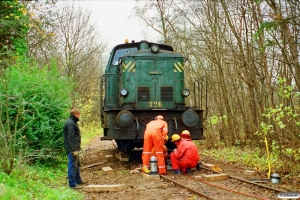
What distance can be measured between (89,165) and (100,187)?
3.60m

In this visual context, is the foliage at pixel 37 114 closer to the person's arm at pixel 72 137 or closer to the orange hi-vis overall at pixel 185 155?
the person's arm at pixel 72 137

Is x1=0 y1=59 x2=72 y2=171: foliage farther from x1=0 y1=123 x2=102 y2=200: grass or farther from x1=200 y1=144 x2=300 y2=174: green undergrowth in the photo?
x1=200 y1=144 x2=300 y2=174: green undergrowth

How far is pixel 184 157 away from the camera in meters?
8.34

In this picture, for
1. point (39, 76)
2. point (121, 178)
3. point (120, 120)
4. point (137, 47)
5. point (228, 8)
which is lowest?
point (121, 178)

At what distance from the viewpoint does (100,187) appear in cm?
680

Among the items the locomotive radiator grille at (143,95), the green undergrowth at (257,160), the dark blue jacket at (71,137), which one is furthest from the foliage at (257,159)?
the dark blue jacket at (71,137)

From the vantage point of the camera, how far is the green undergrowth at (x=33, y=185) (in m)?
5.52

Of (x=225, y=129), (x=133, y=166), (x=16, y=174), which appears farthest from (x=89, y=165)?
(x=225, y=129)

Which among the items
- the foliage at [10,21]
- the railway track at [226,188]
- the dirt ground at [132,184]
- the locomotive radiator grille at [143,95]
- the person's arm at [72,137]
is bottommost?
the dirt ground at [132,184]

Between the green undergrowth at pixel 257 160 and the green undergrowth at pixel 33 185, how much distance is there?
4718mm

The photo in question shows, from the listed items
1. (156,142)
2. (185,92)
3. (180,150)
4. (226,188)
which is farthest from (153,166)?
(185,92)

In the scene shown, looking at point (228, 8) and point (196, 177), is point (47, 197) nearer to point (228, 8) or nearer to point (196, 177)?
point (196, 177)

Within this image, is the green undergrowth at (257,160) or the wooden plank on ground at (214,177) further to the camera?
the green undergrowth at (257,160)

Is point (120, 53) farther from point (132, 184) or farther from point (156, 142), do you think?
point (132, 184)
